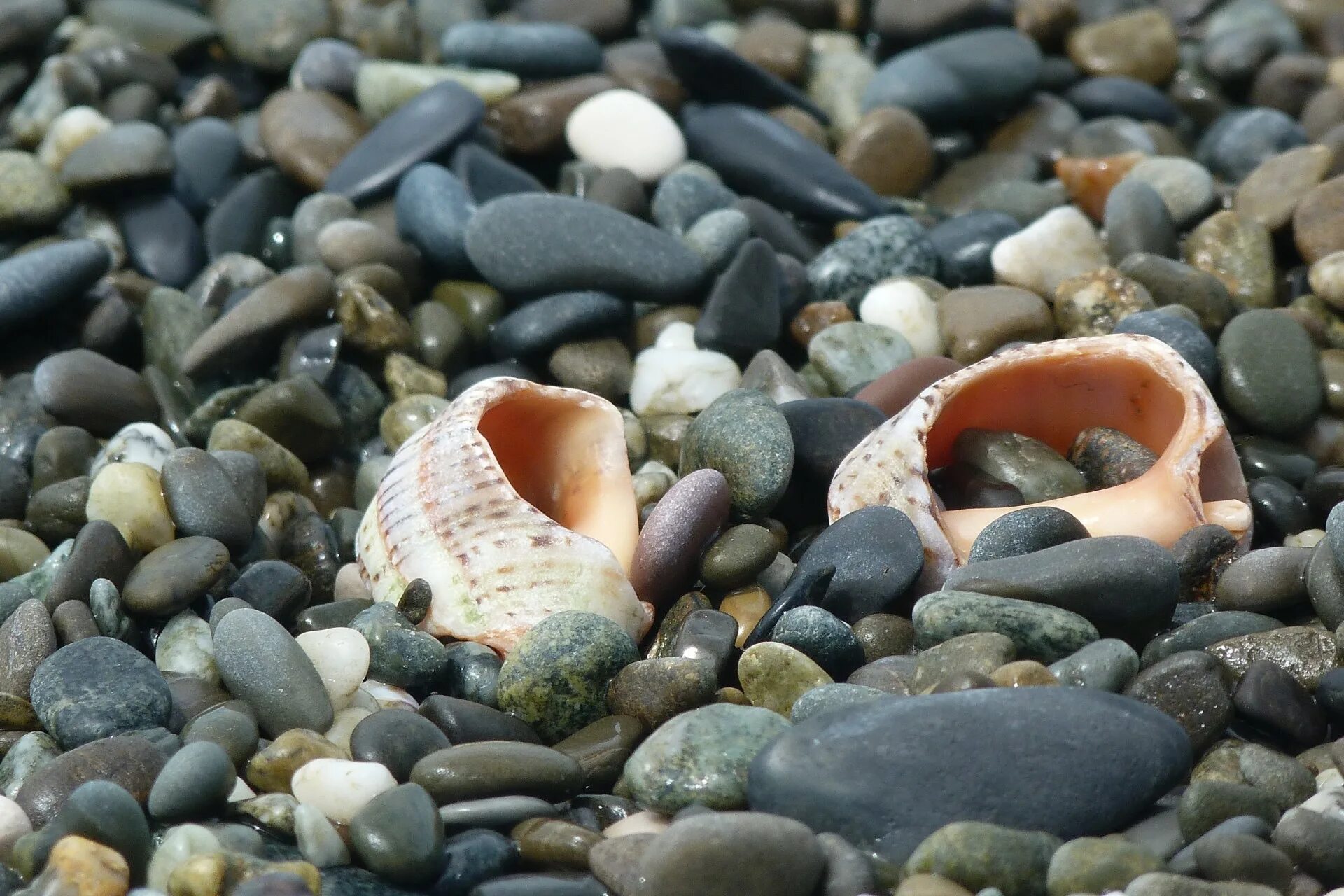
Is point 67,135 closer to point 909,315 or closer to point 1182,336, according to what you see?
point 909,315

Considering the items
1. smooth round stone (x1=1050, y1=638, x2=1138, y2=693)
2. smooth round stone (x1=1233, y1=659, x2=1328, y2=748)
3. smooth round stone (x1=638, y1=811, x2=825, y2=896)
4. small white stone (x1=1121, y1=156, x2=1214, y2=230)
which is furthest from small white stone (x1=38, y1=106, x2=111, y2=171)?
smooth round stone (x1=1233, y1=659, x2=1328, y2=748)

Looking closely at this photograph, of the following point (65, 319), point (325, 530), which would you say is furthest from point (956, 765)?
point (65, 319)

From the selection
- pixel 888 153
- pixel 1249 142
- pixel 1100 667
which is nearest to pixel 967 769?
pixel 1100 667

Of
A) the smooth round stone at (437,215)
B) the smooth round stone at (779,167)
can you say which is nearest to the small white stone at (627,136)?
the smooth round stone at (779,167)

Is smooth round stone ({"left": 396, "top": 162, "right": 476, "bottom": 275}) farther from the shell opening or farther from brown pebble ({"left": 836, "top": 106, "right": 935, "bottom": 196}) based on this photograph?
brown pebble ({"left": 836, "top": 106, "right": 935, "bottom": 196})

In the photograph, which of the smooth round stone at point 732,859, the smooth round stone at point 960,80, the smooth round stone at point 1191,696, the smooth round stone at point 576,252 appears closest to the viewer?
the smooth round stone at point 732,859

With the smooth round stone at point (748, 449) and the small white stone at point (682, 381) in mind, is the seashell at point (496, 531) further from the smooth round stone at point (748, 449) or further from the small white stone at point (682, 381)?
the small white stone at point (682, 381)
